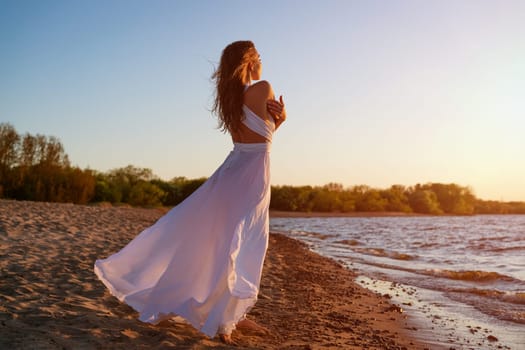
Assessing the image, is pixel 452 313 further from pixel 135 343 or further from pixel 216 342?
pixel 135 343

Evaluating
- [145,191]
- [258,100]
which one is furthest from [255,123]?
[145,191]

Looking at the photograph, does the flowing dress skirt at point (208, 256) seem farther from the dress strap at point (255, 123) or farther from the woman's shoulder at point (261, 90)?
the woman's shoulder at point (261, 90)

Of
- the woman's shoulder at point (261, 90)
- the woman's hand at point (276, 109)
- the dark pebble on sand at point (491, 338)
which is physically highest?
the woman's shoulder at point (261, 90)

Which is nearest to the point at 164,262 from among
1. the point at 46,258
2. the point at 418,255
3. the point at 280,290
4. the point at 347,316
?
the point at 347,316

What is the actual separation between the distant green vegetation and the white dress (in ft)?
96.9

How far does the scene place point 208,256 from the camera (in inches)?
145

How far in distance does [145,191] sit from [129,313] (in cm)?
4085

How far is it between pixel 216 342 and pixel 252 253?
731 mm

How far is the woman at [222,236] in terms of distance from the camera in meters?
3.49

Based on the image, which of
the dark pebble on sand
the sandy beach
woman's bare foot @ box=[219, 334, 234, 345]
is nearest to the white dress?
woman's bare foot @ box=[219, 334, 234, 345]

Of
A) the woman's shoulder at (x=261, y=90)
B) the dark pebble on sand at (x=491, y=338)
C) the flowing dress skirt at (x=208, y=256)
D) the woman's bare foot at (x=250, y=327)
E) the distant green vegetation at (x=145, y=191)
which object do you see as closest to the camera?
the flowing dress skirt at (x=208, y=256)

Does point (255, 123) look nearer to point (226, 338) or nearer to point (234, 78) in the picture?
point (234, 78)

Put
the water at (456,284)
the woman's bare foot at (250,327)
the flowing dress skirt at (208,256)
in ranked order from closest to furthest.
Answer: the flowing dress skirt at (208,256) < the woman's bare foot at (250,327) < the water at (456,284)

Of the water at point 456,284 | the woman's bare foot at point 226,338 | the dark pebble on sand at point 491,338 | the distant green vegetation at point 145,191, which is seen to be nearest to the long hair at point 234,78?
the woman's bare foot at point 226,338
